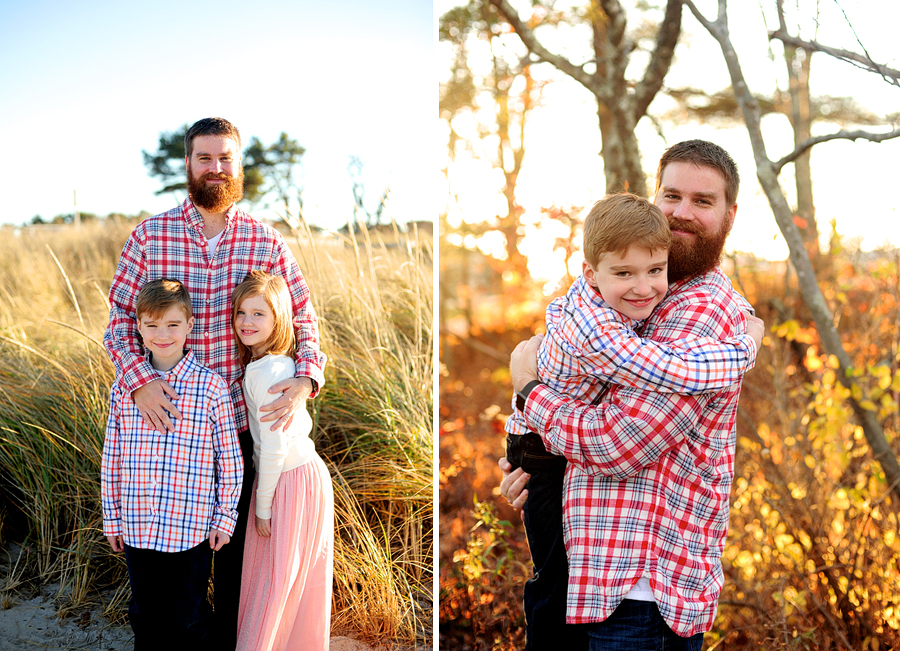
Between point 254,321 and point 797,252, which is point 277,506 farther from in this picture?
point 797,252

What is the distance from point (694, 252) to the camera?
184 centimetres

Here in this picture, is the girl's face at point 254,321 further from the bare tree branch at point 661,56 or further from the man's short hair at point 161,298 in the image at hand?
the bare tree branch at point 661,56

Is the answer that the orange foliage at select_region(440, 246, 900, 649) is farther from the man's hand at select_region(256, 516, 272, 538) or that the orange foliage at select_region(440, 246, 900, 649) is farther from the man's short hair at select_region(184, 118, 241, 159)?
the man's short hair at select_region(184, 118, 241, 159)

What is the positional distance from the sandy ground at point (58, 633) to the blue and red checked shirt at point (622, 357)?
193 centimetres

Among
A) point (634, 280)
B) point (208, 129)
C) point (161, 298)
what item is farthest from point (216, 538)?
point (634, 280)

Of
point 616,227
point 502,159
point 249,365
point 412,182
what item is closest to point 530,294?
point 502,159

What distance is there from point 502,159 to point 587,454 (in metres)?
5.45

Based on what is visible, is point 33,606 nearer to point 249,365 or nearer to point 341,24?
point 249,365

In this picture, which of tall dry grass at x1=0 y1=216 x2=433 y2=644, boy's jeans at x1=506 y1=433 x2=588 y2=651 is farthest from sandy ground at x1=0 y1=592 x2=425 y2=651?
boy's jeans at x1=506 y1=433 x2=588 y2=651

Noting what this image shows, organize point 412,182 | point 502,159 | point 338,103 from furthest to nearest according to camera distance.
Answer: point 502,159
point 338,103
point 412,182

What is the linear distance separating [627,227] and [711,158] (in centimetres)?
42

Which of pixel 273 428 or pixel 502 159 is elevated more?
pixel 502 159

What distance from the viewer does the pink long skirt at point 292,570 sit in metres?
2.40

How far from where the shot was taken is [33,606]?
9.82 feet
